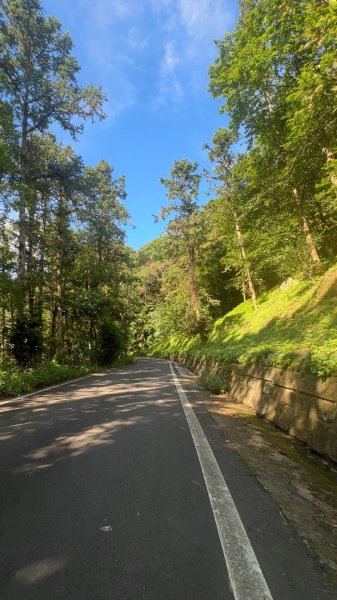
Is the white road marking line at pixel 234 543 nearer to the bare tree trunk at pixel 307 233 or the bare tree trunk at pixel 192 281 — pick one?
the bare tree trunk at pixel 307 233

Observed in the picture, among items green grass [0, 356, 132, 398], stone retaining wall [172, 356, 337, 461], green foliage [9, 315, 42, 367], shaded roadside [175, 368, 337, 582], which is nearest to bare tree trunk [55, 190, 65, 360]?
green grass [0, 356, 132, 398]

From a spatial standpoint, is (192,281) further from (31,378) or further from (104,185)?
(31,378)

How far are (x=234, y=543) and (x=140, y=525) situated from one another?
2.48ft

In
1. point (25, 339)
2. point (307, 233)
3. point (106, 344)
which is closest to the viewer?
point (25, 339)

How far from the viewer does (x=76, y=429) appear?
5.71m

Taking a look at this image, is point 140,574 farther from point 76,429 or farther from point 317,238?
point 317,238

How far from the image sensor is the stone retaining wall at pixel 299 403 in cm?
466

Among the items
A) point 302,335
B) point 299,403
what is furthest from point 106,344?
point 299,403

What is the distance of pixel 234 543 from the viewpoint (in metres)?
2.54

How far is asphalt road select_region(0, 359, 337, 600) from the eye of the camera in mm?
2100

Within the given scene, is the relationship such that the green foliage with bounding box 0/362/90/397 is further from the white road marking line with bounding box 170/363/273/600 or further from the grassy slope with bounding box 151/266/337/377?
the white road marking line with bounding box 170/363/273/600

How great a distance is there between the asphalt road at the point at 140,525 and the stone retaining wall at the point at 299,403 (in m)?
1.31

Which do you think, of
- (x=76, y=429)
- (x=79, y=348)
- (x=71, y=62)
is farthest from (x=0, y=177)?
(x=79, y=348)

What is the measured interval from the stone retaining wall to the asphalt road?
1306 millimetres
